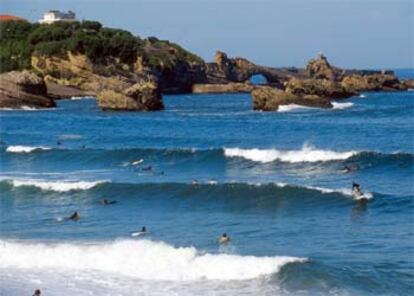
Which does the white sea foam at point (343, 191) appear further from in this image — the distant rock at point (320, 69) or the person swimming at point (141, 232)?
the distant rock at point (320, 69)

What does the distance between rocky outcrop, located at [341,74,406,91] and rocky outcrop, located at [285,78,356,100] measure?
2388 cm

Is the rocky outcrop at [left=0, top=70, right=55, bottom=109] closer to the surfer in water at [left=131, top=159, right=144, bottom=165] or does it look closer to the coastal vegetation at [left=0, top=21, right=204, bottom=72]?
the coastal vegetation at [left=0, top=21, right=204, bottom=72]

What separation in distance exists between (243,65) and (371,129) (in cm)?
9911

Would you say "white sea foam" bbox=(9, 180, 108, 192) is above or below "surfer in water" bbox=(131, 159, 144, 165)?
above

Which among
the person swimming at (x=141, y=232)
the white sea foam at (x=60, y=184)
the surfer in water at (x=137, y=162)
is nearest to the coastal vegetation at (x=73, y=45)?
the surfer in water at (x=137, y=162)

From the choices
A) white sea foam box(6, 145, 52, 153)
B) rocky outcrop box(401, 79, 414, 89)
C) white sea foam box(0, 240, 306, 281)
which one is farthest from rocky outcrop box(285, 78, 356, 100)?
white sea foam box(0, 240, 306, 281)

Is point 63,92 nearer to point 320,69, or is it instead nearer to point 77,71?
point 77,71

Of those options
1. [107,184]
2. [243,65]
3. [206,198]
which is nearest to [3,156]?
[107,184]

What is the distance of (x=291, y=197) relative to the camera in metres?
27.2

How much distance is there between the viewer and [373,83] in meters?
121

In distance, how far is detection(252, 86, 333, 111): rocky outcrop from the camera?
73250mm

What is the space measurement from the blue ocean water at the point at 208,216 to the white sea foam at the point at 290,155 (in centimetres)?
7

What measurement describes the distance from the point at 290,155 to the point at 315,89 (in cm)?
4575

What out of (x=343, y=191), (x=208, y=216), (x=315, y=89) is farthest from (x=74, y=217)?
(x=315, y=89)
